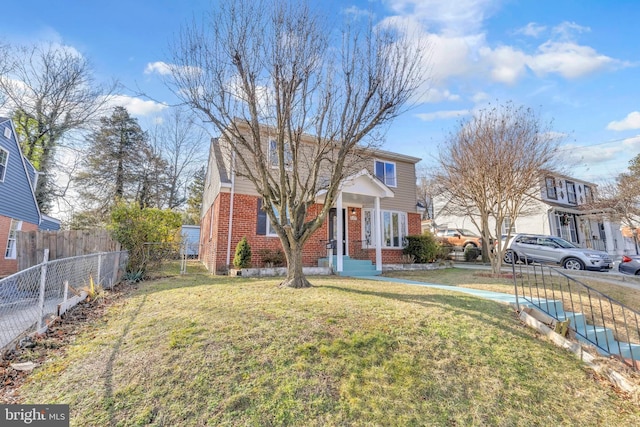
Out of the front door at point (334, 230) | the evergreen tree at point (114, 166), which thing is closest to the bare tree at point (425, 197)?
the front door at point (334, 230)

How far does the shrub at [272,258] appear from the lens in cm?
1114

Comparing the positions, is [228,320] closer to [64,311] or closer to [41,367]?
[41,367]

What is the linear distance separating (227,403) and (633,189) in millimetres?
26286

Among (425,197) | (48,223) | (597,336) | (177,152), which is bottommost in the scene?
(597,336)

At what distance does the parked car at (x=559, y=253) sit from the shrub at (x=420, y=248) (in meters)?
3.42

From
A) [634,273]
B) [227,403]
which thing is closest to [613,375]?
[227,403]

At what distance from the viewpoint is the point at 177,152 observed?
1141 inches

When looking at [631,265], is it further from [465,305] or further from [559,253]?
[465,305]

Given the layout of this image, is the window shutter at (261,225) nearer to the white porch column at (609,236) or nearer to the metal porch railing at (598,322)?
the metal porch railing at (598,322)

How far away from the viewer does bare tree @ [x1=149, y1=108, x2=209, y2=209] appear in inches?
1109

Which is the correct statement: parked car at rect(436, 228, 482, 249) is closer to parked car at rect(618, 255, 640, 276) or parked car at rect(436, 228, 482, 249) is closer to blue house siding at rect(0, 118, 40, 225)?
parked car at rect(618, 255, 640, 276)

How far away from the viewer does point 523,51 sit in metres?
10.2

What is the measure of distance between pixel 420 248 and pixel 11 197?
60.5 feet

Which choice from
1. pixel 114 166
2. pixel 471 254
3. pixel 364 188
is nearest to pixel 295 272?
pixel 364 188
